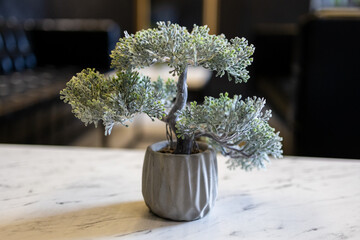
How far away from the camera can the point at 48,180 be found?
921 millimetres

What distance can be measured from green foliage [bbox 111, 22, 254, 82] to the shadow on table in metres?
0.27

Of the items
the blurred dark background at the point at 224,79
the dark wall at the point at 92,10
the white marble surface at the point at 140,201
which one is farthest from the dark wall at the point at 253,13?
the white marble surface at the point at 140,201

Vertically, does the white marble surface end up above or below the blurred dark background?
below

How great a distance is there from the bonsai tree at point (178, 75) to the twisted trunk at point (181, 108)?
39 mm

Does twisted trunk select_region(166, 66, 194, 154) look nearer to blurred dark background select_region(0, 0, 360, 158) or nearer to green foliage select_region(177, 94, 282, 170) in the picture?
green foliage select_region(177, 94, 282, 170)

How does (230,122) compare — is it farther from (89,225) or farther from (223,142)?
(89,225)

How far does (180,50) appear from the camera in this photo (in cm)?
61

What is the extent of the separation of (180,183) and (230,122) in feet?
0.46

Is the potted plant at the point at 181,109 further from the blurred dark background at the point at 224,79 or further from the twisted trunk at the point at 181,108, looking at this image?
the blurred dark background at the point at 224,79

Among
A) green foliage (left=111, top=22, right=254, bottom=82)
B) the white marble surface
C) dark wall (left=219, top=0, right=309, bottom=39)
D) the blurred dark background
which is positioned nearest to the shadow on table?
the white marble surface

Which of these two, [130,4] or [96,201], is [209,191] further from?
[130,4]

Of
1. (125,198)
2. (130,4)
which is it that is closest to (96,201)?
(125,198)

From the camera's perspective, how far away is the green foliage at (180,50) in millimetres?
612

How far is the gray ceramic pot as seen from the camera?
2.22 feet
